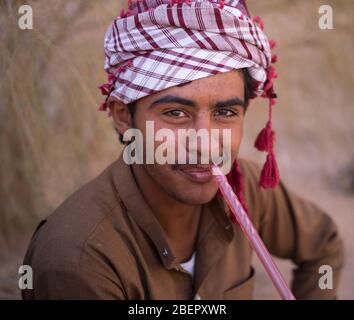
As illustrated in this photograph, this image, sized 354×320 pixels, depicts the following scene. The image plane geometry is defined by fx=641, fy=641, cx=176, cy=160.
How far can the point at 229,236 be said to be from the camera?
230 cm

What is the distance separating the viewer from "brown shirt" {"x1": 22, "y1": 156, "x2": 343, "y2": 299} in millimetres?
1911

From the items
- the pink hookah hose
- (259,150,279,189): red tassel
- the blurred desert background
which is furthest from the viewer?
the blurred desert background

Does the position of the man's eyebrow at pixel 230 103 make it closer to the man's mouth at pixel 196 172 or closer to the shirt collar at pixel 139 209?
the man's mouth at pixel 196 172

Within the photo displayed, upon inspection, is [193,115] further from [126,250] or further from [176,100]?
[126,250]

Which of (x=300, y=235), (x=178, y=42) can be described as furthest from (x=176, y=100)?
(x=300, y=235)

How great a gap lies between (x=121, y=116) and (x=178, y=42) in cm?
36

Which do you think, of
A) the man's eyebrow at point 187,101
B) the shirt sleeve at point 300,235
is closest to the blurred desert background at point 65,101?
the shirt sleeve at point 300,235

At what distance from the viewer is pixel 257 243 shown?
5.84 ft

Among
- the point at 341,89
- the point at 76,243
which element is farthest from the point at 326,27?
the point at 76,243

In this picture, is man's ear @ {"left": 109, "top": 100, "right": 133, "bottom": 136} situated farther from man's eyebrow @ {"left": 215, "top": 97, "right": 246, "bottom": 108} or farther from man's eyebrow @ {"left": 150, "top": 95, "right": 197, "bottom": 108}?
man's eyebrow @ {"left": 215, "top": 97, "right": 246, "bottom": 108}

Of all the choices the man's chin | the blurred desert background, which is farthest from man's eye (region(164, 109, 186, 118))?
the blurred desert background

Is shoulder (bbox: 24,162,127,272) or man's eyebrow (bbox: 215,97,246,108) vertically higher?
man's eyebrow (bbox: 215,97,246,108)

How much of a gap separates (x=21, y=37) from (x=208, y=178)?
44.1 inches

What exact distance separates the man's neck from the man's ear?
13 centimetres
